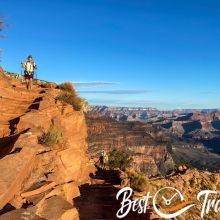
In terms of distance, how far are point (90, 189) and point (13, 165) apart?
15.0 metres

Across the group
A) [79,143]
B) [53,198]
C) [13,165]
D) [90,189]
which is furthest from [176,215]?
[13,165]

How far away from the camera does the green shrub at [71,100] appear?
35550 mm

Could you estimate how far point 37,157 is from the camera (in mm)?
22203

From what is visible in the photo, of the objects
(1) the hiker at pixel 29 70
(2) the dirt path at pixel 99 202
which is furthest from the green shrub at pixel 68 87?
(2) the dirt path at pixel 99 202

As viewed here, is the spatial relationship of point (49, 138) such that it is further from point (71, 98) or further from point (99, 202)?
point (71, 98)

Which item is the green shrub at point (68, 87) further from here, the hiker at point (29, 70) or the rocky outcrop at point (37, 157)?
the hiker at point (29, 70)

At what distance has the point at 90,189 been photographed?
105ft

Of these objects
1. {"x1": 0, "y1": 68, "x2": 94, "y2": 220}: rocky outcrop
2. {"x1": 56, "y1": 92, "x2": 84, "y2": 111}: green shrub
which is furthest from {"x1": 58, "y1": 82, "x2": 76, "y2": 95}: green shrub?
{"x1": 0, "y1": 68, "x2": 94, "y2": 220}: rocky outcrop

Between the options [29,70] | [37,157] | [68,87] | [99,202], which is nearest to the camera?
[37,157]

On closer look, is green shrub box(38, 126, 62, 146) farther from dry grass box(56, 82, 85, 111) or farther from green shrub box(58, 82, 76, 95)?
green shrub box(58, 82, 76, 95)

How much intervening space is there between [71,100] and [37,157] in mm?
14131

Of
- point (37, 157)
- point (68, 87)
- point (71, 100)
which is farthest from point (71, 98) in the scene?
point (37, 157)

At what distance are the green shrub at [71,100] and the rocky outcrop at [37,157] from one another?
0.77 metres

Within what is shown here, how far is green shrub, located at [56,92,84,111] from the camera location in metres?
35.5
